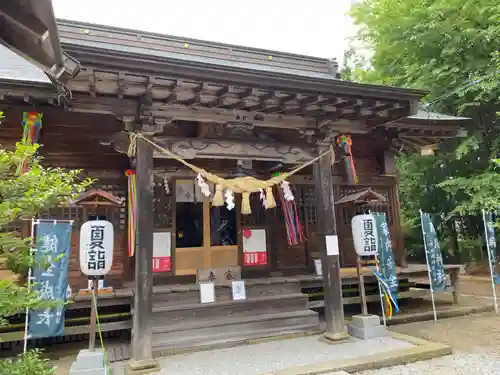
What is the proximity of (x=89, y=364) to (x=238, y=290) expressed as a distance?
9.54 ft

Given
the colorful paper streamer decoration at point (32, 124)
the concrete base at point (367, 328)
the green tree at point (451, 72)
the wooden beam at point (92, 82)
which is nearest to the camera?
the wooden beam at point (92, 82)

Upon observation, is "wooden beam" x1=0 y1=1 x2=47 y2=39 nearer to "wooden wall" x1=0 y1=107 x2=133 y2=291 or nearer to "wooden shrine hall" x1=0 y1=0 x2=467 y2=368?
"wooden shrine hall" x1=0 y1=0 x2=467 y2=368

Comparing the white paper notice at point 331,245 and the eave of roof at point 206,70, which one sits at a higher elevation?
the eave of roof at point 206,70

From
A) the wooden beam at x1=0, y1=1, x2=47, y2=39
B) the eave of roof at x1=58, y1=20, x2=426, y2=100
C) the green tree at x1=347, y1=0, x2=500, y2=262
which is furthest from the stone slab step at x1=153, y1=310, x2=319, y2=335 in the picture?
the green tree at x1=347, y1=0, x2=500, y2=262

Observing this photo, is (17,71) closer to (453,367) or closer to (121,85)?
(121,85)

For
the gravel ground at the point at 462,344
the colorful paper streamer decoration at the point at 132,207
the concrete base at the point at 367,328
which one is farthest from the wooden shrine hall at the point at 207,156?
the gravel ground at the point at 462,344

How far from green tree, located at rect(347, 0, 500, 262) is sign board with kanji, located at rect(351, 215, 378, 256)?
5.44m

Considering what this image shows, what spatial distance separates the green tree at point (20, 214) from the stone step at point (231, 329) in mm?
3673

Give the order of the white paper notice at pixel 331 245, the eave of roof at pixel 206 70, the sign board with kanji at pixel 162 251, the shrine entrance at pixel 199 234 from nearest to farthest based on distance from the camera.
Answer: the eave of roof at pixel 206 70
the white paper notice at pixel 331 245
the sign board with kanji at pixel 162 251
the shrine entrance at pixel 199 234

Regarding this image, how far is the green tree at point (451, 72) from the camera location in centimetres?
1187

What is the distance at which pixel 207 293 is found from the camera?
676 centimetres

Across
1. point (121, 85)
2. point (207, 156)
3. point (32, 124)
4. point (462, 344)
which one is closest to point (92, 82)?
point (121, 85)

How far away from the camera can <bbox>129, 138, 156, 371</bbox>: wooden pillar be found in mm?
5246

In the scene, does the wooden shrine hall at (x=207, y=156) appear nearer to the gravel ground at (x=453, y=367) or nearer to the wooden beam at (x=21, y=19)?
the wooden beam at (x=21, y=19)
